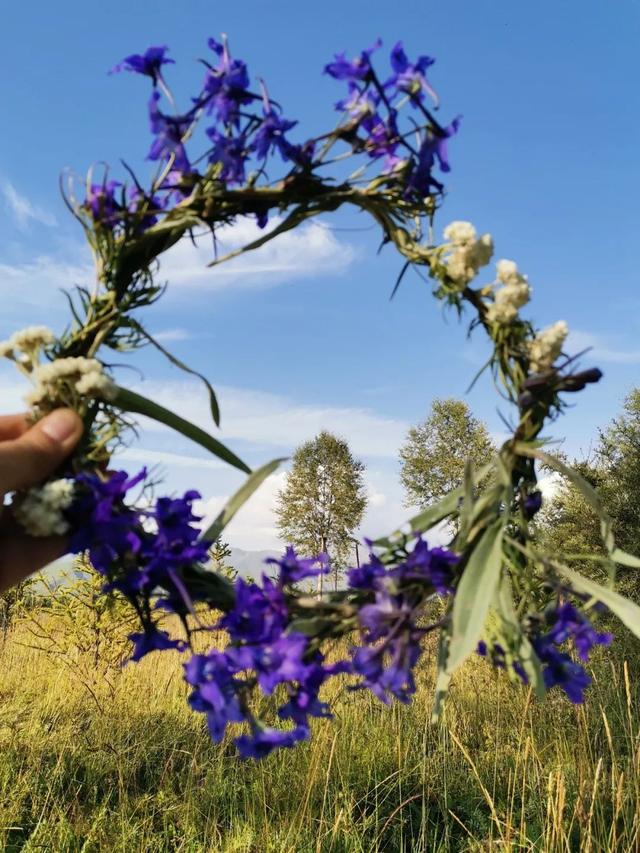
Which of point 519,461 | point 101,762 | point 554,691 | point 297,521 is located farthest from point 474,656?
point 297,521

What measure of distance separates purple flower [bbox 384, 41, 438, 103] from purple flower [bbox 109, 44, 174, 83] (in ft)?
1.01

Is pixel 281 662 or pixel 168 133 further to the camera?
pixel 168 133

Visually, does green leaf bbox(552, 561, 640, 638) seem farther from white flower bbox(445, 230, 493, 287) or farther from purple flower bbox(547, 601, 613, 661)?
white flower bbox(445, 230, 493, 287)

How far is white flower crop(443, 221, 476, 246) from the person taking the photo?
87 centimetres

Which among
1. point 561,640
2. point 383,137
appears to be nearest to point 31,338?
point 383,137

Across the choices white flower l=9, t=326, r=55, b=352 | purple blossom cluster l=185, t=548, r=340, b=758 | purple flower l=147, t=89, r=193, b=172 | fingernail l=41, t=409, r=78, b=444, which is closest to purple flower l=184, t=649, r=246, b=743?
purple blossom cluster l=185, t=548, r=340, b=758

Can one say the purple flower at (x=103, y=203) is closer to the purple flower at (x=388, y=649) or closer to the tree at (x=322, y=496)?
the purple flower at (x=388, y=649)

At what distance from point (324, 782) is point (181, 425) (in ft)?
7.68

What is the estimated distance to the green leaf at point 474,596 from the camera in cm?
73

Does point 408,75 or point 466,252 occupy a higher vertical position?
point 408,75

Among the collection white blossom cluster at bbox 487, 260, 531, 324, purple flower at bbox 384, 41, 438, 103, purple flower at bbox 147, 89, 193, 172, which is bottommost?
white blossom cluster at bbox 487, 260, 531, 324

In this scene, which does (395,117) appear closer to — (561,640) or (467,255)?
(467,255)

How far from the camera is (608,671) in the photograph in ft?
16.5

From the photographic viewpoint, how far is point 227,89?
0.92 m
